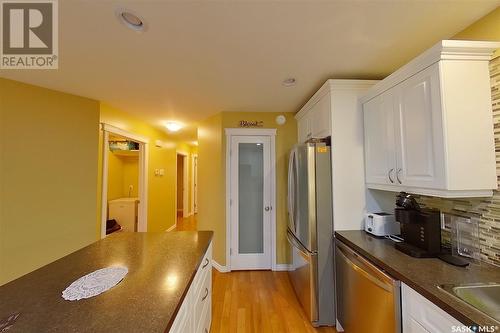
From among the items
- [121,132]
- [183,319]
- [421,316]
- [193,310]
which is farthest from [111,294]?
[121,132]

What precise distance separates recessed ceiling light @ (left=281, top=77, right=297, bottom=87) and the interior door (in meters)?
1.12

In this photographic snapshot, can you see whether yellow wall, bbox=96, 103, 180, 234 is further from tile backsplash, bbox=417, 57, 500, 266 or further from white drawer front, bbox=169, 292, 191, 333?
tile backsplash, bbox=417, 57, 500, 266

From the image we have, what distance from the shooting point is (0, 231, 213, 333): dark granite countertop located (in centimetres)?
79

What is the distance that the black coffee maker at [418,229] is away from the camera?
4.73ft

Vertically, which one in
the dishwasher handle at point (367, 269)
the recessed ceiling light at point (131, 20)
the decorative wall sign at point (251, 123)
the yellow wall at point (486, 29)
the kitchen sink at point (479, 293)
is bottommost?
the dishwasher handle at point (367, 269)

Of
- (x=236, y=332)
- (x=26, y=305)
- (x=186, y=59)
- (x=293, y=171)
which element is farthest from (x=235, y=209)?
(x=26, y=305)

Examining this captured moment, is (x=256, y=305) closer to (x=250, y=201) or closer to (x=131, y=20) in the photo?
(x=250, y=201)

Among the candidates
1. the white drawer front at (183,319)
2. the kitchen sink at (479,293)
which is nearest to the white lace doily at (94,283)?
the white drawer front at (183,319)

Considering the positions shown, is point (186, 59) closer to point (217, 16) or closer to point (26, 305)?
point (217, 16)

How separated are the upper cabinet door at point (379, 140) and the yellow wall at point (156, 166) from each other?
325 centimetres

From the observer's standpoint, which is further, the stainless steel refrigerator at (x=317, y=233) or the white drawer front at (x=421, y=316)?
the stainless steel refrigerator at (x=317, y=233)

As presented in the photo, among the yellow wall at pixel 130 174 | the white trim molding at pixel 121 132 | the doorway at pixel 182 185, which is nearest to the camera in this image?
the white trim molding at pixel 121 132

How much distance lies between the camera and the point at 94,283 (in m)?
1.08
